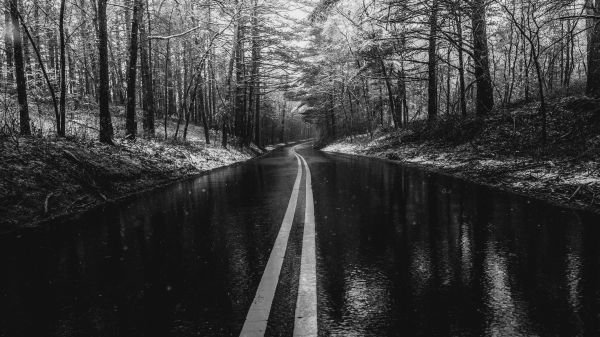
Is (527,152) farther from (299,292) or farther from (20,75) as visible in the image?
(20,75)

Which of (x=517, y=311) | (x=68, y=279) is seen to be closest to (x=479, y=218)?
(x=517, y=311)

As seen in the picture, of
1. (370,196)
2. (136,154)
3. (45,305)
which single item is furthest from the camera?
(136,154)

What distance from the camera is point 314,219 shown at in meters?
6.32

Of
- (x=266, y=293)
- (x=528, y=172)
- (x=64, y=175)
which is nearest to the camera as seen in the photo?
(x=266, y=293)

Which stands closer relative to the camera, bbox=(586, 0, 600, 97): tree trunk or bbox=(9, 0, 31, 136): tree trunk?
bbox=(9, 0, 31, 136): tree trunk

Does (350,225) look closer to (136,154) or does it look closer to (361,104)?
(136,154)

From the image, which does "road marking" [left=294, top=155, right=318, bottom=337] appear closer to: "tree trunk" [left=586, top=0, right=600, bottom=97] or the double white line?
the double white line

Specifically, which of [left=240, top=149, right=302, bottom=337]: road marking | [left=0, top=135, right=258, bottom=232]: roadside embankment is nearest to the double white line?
[left=240, top=149, right=302, bottom=337]: road marking

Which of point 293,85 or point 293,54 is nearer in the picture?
point 293,54

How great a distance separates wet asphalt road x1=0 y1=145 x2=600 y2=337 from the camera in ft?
9.21

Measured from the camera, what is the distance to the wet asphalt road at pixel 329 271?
2.81m

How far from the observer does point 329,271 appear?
387 centimetres

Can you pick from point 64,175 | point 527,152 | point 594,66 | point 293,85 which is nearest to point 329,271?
point 64,175

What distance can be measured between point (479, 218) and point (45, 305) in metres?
5.83
